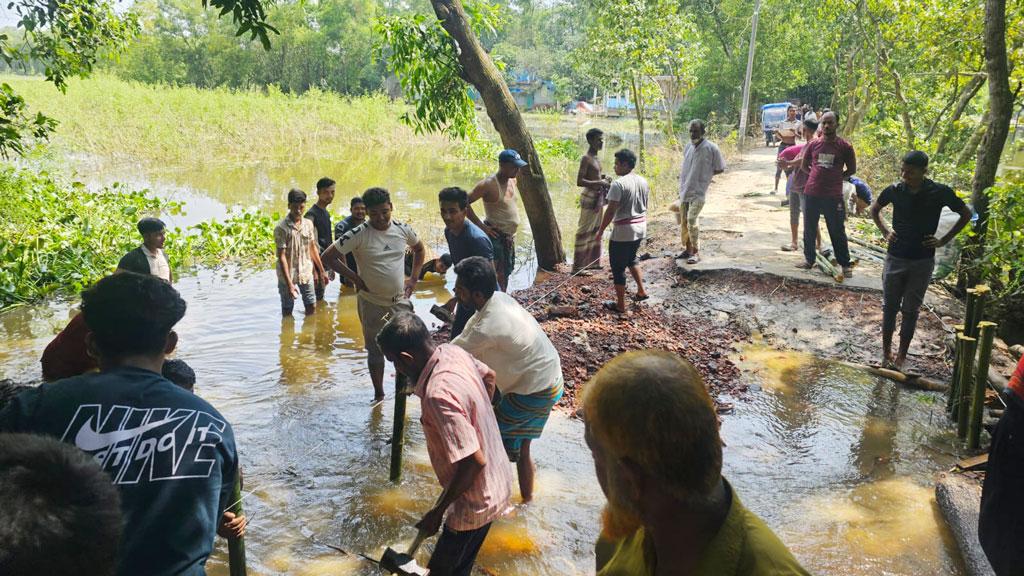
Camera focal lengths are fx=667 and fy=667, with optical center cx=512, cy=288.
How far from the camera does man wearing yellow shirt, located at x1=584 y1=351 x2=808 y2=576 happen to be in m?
1.31

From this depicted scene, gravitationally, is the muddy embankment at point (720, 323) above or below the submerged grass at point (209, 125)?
below

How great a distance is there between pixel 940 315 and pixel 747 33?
25.8m

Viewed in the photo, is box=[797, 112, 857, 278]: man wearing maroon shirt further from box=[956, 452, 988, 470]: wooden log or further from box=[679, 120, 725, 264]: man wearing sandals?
box=[956, 452, 988, 470]: wooden log

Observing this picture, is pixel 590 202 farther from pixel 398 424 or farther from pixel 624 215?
pixel 398 424

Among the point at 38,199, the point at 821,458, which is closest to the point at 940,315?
the point at 821,458

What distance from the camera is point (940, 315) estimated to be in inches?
278

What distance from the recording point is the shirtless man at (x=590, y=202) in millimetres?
8672

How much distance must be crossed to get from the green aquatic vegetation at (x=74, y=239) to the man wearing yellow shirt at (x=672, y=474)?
9544mm

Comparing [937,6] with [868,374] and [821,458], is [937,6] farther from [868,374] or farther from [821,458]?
[821,458]

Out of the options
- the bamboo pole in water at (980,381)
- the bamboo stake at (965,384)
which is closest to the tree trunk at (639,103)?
the bamboo stake at (965,384)

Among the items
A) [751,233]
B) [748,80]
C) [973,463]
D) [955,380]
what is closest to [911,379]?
[955,380]

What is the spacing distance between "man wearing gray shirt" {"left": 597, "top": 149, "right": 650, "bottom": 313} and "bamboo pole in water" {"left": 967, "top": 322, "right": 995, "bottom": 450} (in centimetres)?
340

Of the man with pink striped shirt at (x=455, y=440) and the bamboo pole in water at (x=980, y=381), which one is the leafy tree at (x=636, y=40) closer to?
the bamboo pole in water at (x=980, y=381)

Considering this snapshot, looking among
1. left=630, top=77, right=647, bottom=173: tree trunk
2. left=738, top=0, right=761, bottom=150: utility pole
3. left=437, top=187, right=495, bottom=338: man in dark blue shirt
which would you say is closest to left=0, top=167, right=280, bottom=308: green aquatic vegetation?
left=437, top=187, right=495, bottom=338: man in dark blue shirt
